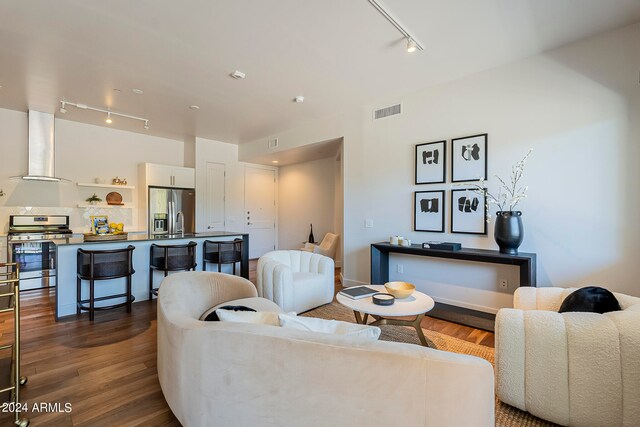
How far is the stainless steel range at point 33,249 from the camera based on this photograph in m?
4.49

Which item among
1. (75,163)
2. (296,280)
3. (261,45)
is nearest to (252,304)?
(296,280)

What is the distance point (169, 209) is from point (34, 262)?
2.16 meters

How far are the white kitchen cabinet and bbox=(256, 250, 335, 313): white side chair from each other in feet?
12.0

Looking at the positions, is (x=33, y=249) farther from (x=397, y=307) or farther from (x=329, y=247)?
(x=397, y=307)

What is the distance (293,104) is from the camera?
4574 mm

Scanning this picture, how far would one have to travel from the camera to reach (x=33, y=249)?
180 inches

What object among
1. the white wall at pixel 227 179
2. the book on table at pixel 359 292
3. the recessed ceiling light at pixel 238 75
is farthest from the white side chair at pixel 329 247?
the recessed ceiling light at pixel 238 75

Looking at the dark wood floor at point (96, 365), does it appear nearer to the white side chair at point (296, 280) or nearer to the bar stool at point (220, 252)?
the bar stool at point (220, 252)

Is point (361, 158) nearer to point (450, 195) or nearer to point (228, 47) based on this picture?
point (450, 195)

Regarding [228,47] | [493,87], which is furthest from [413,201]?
[228,47]

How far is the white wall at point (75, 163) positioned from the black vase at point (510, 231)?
6.57 metres

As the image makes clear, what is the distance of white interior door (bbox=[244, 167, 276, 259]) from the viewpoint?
7.52 meters

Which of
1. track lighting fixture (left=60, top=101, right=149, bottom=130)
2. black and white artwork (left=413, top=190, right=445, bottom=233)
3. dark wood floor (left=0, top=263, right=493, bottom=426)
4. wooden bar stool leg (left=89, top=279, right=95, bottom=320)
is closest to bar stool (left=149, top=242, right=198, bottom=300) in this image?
dark wood floor (left=0, top=263, right=493, bottom=426)

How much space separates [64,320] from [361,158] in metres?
4.35
